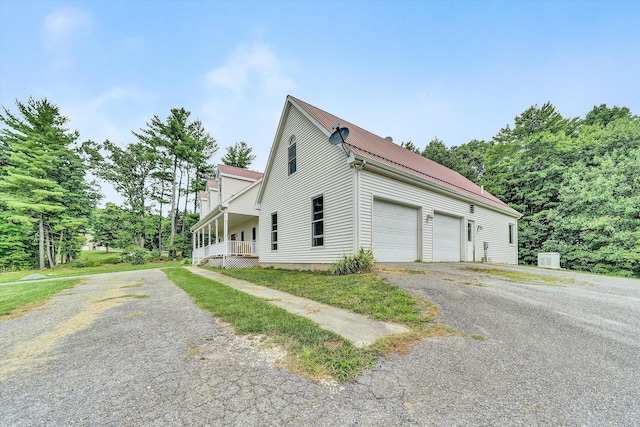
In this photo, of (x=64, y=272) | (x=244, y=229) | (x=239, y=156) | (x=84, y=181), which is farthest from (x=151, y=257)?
(x=239, y=156)

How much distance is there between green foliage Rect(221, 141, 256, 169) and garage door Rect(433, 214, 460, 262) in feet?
91.9

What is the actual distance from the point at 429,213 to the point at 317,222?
180 inches

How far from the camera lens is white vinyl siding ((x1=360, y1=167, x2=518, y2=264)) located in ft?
26.8

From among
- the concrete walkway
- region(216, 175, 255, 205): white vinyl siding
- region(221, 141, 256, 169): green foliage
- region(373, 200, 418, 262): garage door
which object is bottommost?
the concrete walkway

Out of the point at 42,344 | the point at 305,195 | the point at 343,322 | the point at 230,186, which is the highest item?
Answer: the point at 230,186

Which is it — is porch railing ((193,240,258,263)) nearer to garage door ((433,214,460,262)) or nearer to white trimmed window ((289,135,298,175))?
white trimmed window ((289,135,298,175))

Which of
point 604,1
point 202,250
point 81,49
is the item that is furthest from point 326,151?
point 202,250

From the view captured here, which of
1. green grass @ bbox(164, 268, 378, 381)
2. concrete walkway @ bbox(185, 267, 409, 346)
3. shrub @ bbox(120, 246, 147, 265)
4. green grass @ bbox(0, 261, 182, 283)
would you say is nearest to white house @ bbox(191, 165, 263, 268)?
green grass @ bbox(0, 261, 182, 283)

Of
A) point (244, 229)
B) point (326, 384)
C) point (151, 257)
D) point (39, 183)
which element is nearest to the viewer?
point (326, 384)

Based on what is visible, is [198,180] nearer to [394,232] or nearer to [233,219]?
[233,219]

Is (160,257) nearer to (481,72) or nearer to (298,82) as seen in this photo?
(298,82)

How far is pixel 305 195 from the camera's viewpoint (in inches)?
406

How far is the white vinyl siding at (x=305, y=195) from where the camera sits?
334 inches

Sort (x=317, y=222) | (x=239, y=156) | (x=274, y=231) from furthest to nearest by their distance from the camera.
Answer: (x=239, y=156) < (x=274, y=231) < (x=317, y=222)
